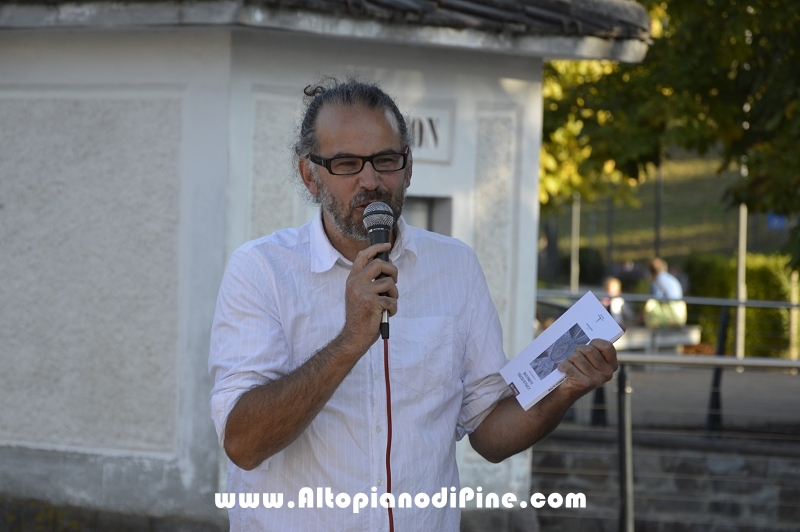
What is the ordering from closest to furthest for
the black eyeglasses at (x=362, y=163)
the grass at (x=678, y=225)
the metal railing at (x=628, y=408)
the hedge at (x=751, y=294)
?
the black eyeglasses at (x=362, y=163)
the metal railing at (x=628, y=408)
the hedge at (x=751, y=294)
the grass at (x=678, y=225)

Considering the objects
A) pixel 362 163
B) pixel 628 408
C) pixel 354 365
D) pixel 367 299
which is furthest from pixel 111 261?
pixel 367 299

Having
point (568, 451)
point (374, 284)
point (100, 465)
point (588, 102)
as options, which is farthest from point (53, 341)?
point (588, 102)

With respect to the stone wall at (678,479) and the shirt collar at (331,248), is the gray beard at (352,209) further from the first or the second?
the stone wall at (678,479)

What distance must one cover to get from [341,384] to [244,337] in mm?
320

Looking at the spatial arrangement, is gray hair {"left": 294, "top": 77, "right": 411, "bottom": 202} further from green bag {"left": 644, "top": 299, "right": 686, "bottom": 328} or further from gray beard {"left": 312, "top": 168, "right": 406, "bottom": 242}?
green bag {"left": 644, "top": 299, "right": 686, "bottom": 328}

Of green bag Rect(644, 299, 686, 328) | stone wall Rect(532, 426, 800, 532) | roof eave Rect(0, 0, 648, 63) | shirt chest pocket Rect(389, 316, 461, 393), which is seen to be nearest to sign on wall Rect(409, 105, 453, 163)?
roof eave Rect(0, 0, 648, 63)

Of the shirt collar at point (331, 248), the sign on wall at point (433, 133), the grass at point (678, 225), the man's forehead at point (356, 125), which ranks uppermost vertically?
the grass at point (678, 225)

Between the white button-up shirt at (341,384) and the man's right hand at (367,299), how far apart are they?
0.27m

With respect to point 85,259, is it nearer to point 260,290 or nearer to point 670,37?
point 260,290

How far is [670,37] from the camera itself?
10078 mm

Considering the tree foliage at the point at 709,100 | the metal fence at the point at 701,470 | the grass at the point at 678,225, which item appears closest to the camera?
the metal fence at the point at 701,470

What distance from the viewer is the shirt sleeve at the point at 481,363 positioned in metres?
3.13

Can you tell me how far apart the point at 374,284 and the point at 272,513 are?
75 cm

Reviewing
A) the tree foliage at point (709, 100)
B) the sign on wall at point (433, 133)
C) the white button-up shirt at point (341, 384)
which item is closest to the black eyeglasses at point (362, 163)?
the white button-up shirt at point (341, 384)
